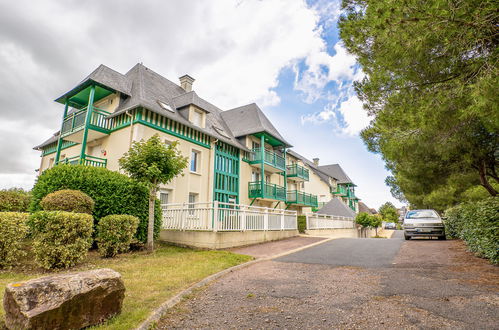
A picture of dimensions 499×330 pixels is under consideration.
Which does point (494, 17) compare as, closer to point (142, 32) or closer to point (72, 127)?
point (142, 32)

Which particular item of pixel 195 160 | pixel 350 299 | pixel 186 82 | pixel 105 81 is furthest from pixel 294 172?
pixel 350 299

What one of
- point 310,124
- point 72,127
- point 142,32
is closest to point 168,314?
point 142,32

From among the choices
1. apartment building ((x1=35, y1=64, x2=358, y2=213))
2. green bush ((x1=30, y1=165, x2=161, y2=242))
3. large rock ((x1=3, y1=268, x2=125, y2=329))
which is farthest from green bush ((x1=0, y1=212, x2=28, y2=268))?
apartment building ((x1=35, y1=64, x2=358, y2=213))

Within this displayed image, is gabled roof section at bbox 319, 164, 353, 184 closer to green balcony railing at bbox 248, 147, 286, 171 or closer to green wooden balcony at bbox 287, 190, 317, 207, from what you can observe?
green wooden balcony at bbox 287, 190, 317, 207

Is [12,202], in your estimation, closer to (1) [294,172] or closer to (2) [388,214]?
(1) [294,172]

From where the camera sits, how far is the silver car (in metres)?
13.6

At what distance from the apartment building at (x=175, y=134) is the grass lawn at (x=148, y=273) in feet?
22.2

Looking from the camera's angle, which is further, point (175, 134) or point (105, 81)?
point (175, 134)

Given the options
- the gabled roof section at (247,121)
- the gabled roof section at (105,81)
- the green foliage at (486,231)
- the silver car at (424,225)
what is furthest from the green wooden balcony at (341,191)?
the gabled roof section at (105,81)

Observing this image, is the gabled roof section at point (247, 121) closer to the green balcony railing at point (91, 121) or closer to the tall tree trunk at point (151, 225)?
the green balcony railing at point (91, 121)

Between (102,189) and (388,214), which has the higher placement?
(388,214)

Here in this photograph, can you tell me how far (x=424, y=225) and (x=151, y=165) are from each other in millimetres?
13397

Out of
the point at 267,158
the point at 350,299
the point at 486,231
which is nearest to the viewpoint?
the point at 350,299

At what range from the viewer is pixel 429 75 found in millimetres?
6398
